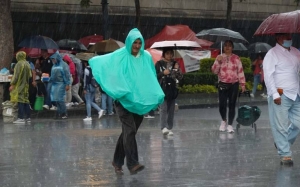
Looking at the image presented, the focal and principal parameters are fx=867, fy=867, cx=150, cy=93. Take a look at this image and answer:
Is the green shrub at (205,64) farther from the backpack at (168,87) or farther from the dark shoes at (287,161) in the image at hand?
the dark shoes at (287,161)

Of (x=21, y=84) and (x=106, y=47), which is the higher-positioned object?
(x=106, y=47)

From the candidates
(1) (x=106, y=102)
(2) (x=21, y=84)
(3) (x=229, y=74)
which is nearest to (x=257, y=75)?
(1) (x=106, y=102)

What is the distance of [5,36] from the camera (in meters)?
23.2

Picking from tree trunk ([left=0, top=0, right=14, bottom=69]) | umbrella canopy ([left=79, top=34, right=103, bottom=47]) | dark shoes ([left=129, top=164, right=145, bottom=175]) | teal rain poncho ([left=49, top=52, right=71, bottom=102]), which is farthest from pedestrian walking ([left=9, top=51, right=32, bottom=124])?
umbrella canopy ([left=79, top=34, right=103, bottom=47])

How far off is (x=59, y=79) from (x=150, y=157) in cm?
880

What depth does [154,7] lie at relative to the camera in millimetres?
37094

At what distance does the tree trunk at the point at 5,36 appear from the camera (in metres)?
23.1

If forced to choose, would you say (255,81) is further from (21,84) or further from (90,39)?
(21,84)

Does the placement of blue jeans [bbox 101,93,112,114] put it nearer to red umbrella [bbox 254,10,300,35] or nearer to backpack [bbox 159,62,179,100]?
backpack [bbox 159,62,179,100]

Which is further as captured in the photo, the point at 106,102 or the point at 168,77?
the point at 106,102

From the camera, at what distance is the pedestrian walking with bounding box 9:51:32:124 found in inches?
771

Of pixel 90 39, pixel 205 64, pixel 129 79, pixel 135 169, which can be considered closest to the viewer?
pixel 135 169

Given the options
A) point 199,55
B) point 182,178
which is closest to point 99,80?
point 182,178

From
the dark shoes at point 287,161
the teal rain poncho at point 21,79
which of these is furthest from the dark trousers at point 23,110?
the dark shoes at point 287,161
